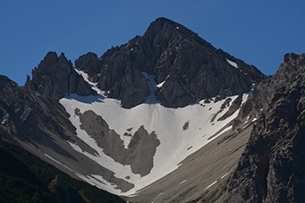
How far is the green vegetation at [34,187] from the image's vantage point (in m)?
107

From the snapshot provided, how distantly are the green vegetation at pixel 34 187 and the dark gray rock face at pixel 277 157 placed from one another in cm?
3276

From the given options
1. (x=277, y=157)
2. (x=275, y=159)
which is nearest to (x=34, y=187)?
(x=275, y=159)

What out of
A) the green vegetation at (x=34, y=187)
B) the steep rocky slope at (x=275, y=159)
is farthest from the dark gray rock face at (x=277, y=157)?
the green vegetation at (x=34, y=187)

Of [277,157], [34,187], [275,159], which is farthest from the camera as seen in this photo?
[277,157]

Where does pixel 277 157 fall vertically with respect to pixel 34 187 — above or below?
below

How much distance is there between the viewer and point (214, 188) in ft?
462

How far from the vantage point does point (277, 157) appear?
399 ft

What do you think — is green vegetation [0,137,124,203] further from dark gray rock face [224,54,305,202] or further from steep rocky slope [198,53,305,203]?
dark gray rock face [224,54,305,202]

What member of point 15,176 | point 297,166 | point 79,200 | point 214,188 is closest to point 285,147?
point 297,166

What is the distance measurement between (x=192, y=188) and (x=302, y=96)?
42790mm

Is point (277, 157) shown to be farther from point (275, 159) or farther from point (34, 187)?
point (34, 187)

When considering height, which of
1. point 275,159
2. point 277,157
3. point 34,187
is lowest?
point 275,159

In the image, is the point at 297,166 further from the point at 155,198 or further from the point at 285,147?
the point at 155,198

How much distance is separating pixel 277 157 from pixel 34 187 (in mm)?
47893
